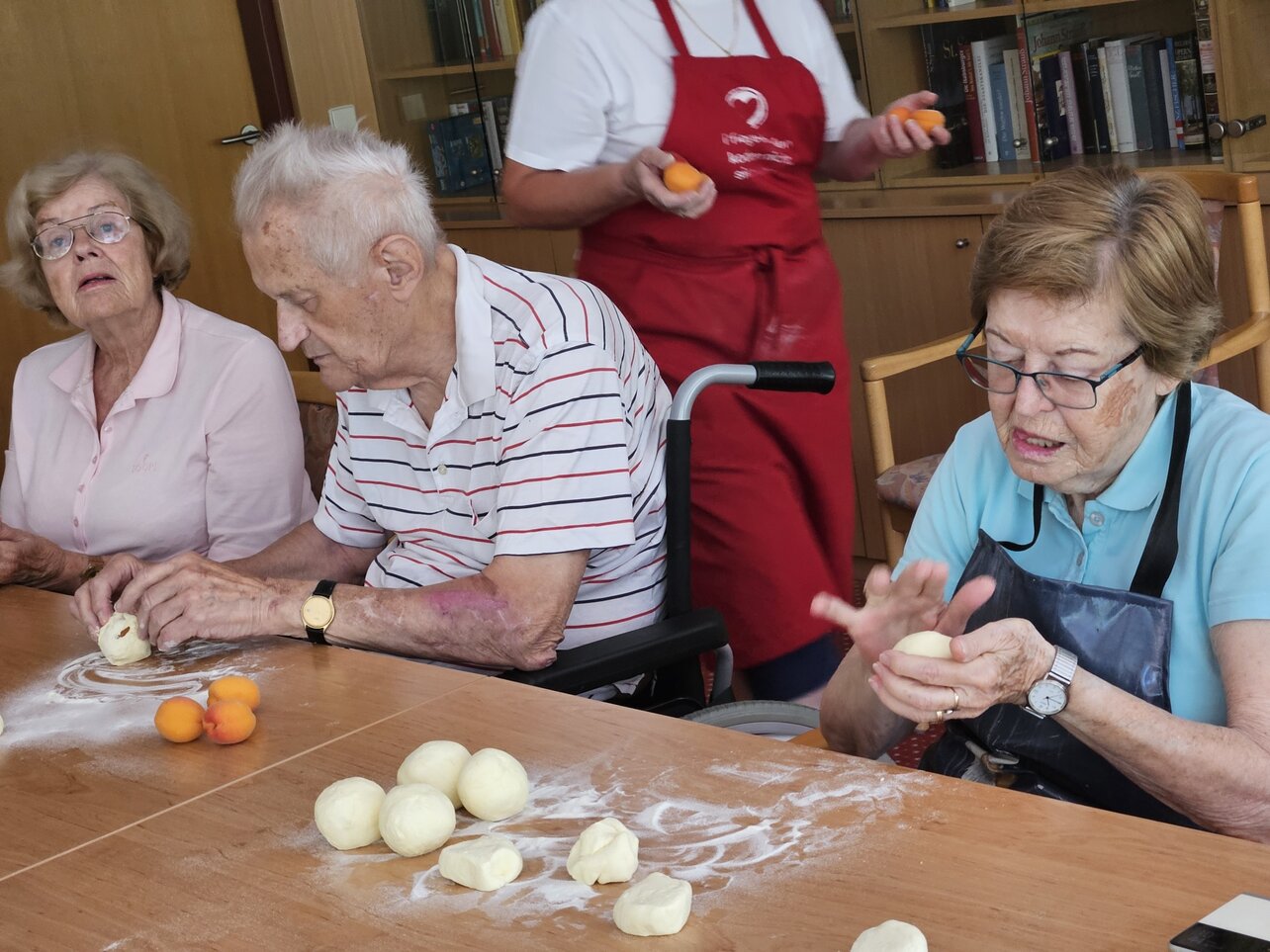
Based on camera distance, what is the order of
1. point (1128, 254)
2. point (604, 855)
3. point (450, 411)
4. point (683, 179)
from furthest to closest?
1. point (683, 179)
2. point (450, 411)
3. point (1128, 254)
4. point (604, 855)

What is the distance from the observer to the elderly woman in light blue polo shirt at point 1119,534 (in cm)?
126

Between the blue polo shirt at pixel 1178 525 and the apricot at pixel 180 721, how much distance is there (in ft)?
2.47

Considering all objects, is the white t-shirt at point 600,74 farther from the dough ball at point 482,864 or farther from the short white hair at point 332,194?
the dough ball at point 482,864

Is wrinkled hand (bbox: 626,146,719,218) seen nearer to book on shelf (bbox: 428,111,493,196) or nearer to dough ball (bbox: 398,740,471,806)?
dough ball (bbox: 398,740,471,806)

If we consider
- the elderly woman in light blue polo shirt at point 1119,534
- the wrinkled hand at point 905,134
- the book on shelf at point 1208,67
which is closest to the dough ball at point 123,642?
the elderly woman in light blue polo shirt at point 1119,534

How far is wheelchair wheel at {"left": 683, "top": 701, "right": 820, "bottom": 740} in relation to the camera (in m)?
1.67

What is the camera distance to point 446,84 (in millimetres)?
4625

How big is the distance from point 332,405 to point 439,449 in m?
0.56

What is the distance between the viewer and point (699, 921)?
41.1 inches

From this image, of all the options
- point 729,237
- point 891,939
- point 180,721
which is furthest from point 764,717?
point 729,237

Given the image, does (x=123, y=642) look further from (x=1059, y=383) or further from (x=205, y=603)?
(x=1059, y=383)

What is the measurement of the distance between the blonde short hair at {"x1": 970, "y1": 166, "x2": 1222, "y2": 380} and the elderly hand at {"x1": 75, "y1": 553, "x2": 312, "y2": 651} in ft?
3.09

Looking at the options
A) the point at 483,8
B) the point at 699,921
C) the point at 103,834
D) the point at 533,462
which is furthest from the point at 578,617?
the point at 483,8

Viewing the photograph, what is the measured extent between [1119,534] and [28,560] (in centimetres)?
160
